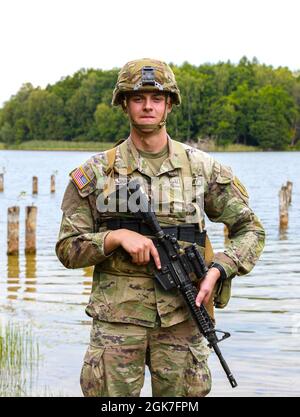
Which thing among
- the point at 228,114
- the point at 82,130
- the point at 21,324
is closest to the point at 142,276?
the point at 21,324

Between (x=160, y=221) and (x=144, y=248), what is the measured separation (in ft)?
0.72

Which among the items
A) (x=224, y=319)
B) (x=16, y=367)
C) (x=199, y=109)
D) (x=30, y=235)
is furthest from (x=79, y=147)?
(x=16, y=367)

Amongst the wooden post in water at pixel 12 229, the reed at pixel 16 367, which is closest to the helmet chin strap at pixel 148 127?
the reed at pixel 16 367

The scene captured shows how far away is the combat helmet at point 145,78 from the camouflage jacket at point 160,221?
26 cm

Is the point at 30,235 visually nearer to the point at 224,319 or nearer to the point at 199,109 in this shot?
the point at 224,319

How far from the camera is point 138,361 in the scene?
4.43 m

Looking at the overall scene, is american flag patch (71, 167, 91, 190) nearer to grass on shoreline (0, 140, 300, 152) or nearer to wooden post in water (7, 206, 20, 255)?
wooden post in water (7, 206, 20, 255)

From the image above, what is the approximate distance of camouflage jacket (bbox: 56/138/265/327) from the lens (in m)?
4.43

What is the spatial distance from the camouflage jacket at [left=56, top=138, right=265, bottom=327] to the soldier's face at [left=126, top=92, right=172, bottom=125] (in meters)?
0.15

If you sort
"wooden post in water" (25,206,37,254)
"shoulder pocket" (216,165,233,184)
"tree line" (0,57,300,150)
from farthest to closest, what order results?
"tree line" (0,57,300,150) < "wooden post in water" (25,206,37,254) < "shoulder pocket" (216,165,233,184)

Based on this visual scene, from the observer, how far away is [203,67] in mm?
182000

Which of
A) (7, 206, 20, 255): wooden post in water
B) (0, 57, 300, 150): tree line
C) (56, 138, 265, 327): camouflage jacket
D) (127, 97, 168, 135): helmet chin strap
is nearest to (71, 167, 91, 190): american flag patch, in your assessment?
(56, 138, 265, 327): camouflage jacket
